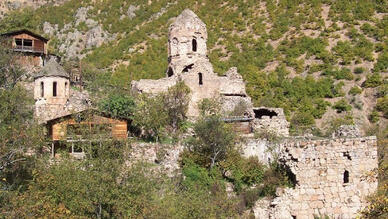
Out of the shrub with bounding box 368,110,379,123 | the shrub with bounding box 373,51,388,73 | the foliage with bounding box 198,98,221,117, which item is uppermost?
the shrub with bounding box 373,51,388,73

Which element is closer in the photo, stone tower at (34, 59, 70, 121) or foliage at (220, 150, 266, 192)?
foliage at (220, 150, 266, 192)

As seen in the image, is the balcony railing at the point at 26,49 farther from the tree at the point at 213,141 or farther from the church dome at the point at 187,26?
the tree at the point at 213,141

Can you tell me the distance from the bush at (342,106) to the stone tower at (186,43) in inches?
453

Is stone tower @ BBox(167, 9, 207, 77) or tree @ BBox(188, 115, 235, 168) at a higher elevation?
stone tower @ BBox(167, 9, 207, 77)

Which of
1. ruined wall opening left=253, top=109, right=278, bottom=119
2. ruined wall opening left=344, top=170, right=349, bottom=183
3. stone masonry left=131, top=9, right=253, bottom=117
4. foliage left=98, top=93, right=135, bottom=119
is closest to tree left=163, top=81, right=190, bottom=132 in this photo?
stone masonry left=131, top=9, right=253, bottom=117

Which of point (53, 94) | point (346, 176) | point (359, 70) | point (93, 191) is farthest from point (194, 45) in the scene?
point (359, 70)

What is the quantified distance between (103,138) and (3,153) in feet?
11.2

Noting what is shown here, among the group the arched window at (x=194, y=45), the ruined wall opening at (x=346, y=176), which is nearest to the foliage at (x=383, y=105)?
the arched window at (x=194, y=45)

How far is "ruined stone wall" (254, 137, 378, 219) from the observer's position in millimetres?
15859

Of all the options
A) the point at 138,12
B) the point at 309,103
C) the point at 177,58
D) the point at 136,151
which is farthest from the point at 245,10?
the point at 136,151

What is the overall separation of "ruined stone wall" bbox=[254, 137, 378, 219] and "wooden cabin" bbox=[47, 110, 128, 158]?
6.89m

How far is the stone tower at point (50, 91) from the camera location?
2482 cm

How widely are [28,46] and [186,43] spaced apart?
11.1m

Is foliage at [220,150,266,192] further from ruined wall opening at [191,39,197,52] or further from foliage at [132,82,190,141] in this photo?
ruined wall opening at [191,39,197,52]
